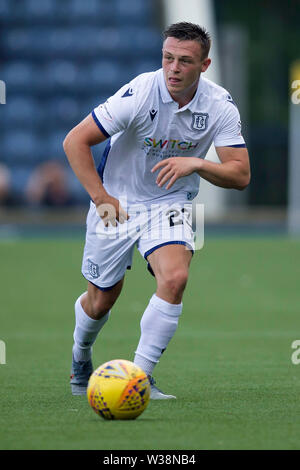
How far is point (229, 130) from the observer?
232 inches

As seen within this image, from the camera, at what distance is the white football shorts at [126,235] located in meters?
5.94

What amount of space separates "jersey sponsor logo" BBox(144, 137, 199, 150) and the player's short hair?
523mm

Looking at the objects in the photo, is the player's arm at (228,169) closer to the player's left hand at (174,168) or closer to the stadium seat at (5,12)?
the player's left hand at (174,168)

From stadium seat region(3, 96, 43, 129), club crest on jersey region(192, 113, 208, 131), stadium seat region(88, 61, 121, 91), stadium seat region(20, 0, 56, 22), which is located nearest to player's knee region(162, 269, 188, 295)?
club crest on jersey region(192, 113, 208, 131)

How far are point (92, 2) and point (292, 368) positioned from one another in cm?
1980

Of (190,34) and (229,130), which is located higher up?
(190,34)

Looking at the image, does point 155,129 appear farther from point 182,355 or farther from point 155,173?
point 182,355

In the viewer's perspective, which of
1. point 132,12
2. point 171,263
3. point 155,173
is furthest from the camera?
point 132,12

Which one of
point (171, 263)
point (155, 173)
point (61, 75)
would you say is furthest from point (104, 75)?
point (171, 263)

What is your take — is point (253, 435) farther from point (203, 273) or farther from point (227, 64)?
point (227, 64)

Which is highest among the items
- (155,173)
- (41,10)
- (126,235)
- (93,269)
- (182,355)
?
(41,10)

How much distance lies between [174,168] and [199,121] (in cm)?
55

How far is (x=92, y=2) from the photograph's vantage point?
2552 centimetres

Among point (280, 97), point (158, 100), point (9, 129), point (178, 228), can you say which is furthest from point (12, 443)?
point (280, 97)
